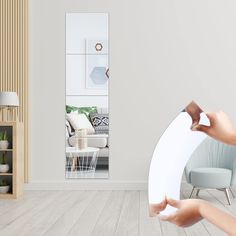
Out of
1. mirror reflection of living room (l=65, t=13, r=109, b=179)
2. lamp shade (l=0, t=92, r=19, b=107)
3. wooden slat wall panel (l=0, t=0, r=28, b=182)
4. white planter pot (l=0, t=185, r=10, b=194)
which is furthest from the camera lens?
Answer: mirror reflection of living room (l=65, t=13, r=109, b=179)

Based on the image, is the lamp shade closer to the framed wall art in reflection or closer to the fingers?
the framed wall art in reflection

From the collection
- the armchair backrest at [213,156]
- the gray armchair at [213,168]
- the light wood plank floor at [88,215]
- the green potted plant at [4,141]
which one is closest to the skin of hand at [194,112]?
the light wood plank floor at [88,215]

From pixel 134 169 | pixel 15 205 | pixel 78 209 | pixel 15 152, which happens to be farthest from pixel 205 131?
pixel 134 169

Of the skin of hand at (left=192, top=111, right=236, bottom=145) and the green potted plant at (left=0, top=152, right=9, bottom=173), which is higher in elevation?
the skin of hand at (left=192, top=111, right=236, bottom=145)

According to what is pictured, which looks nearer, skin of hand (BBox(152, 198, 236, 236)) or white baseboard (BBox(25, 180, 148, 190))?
skin of hand (BBox(152, 198, 236, 236))

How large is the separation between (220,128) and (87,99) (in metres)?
7.15

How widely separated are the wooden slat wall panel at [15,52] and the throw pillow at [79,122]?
0.78m

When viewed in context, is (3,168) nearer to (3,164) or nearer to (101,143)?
(3,164)

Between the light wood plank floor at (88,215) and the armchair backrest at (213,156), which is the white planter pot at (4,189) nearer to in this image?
the light wood plank floor at (88,215)

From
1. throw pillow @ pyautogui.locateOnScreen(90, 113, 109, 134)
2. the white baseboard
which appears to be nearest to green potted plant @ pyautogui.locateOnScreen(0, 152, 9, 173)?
the white baseboard

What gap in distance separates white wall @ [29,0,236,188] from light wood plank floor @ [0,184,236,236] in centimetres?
61

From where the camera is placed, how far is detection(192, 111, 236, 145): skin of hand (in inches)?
16.9

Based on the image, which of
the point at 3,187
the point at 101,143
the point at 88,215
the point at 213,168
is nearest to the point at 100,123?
the point at 101,143

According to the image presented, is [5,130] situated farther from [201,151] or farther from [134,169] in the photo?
[201,151]
